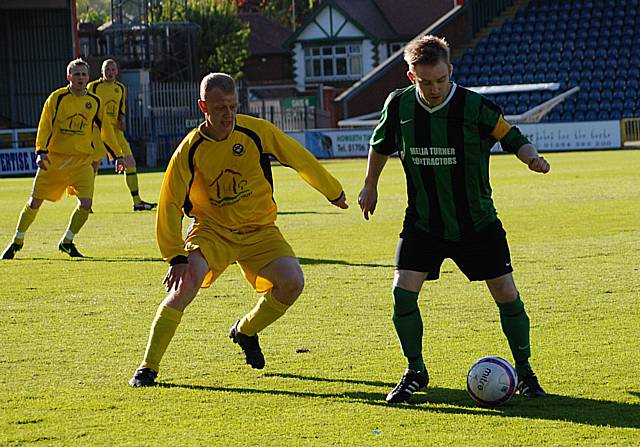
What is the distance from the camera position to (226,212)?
7.14 m

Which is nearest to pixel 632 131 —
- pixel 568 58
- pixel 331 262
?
pixel 568 58

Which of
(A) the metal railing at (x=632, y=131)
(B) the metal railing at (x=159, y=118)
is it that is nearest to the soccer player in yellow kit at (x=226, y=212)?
(B) the metal railing at (x=159, y=118)

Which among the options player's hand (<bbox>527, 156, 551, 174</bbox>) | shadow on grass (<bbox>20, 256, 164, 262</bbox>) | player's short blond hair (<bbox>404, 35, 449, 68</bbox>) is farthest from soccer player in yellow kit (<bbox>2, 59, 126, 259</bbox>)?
player's hand (<bbox>527, 156, 551, 174</bbox>)

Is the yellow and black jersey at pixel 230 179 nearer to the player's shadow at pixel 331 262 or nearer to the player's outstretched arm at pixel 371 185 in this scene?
the player's outstretched arm at pixel 371 185

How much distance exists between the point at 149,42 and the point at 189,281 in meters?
41.6

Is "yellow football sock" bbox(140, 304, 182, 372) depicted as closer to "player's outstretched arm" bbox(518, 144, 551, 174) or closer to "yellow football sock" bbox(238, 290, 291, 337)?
"yellow football sock" bbox(238, 290, 291, 337)

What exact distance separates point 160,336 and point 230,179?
100cm

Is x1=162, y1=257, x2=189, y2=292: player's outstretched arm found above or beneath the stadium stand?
beneath

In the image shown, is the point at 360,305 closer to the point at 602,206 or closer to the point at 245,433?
the point at 245,433

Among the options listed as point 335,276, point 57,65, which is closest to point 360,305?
point 335,276

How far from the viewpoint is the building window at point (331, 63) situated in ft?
240

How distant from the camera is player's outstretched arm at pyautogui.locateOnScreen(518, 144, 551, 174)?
239 inches

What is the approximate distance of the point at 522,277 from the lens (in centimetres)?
1094

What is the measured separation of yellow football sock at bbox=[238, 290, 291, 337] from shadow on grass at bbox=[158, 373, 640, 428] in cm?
61
